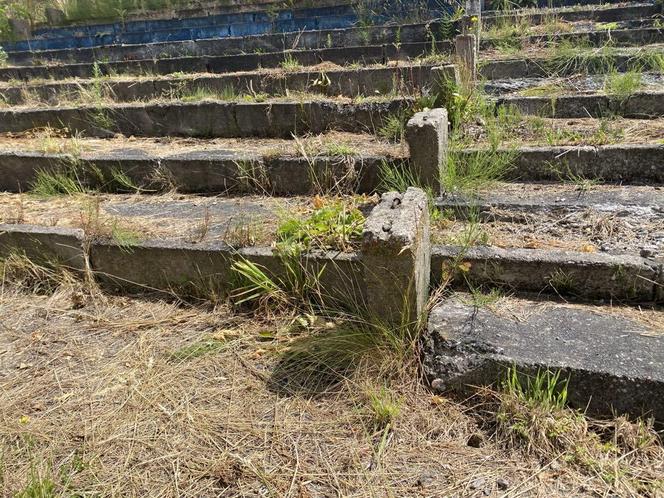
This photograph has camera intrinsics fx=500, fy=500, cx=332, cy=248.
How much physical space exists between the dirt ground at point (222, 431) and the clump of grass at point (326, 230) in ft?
1.61

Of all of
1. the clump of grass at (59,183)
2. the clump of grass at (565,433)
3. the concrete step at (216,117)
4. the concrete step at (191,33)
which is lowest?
the clump of grass at (565,433)

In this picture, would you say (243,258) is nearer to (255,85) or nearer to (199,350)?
(199,350)

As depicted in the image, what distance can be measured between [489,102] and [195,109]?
2.97 meters

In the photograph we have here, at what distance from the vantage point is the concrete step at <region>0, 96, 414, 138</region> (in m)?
4.85

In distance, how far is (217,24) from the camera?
11.2 meters

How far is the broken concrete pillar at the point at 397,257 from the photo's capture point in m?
2.32

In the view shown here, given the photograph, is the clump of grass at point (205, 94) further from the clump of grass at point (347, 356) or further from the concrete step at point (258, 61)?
the clump of grass at point (347, 356)

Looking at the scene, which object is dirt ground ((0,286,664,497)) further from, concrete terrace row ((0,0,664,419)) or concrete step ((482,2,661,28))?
concrete step ((482,2,661,28))

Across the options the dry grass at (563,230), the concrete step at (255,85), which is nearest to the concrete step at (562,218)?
the dry grass at (563,230)

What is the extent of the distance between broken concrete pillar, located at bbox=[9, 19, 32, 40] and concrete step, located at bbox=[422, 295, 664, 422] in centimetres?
1606

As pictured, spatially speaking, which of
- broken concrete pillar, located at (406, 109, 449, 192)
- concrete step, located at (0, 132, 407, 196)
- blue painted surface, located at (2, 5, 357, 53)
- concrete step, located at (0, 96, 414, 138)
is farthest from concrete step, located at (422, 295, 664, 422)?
blue painted surface, located at (2, 5, 357, 53)

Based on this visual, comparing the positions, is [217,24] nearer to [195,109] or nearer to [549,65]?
[195,109]

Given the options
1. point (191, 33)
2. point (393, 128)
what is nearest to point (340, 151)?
point (393, 128)

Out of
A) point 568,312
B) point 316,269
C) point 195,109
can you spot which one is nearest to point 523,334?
point 568,312
